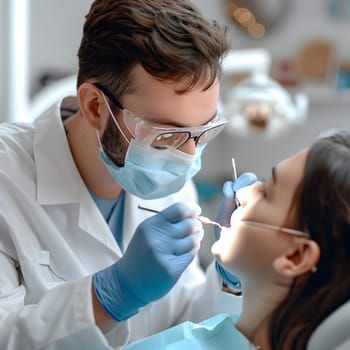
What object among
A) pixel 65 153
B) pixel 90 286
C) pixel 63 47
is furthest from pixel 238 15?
pixel 90 286

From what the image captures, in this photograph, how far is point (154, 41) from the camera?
1.29 meters

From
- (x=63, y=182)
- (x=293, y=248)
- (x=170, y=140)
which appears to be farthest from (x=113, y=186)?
(x=293, y=248)

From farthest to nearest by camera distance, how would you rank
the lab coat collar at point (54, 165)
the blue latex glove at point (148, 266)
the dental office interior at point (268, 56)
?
1. the dental office interior at point (268, 56)
2. the lab coat collar at point (54, 165)
3. the blue latex glove at point (148, 266)

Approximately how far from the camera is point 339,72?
3.42m

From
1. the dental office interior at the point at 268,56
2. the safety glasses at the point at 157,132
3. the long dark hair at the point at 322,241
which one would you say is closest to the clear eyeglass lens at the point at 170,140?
the safety glasses at the point at 157,132

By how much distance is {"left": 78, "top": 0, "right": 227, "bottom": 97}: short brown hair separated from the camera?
1.30m

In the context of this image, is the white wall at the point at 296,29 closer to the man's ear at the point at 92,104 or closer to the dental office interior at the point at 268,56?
the dental office interior at the point at 268,56

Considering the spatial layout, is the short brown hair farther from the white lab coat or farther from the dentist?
the white lab coat

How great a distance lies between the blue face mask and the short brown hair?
0.14 metres

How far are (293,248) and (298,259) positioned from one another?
19 mm

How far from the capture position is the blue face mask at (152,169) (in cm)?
139

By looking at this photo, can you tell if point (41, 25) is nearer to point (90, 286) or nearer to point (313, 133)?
point (313, 133)

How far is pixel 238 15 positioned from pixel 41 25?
0.99 meters

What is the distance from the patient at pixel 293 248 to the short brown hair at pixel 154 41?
30 cm
